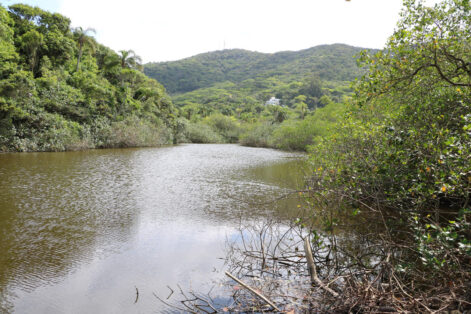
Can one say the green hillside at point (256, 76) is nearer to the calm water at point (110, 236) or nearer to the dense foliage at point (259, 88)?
the dense foliage at point (259, 88)

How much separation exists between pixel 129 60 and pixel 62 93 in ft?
61.6

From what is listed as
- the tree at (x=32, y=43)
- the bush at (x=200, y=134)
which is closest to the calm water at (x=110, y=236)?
the tree at (x=32, y=43)

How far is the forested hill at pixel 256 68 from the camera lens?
120756mm

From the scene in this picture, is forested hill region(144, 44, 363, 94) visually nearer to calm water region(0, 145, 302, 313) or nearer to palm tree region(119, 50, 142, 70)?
palm tree region(119, 50, 142, 70)

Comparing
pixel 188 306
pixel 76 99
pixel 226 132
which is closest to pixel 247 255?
pixel 188 306

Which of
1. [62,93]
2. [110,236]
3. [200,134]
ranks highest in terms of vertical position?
[62,93]

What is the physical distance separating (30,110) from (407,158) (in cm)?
3043

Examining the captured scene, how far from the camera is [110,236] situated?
7.37 meters

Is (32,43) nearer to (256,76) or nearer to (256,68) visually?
(256,76)

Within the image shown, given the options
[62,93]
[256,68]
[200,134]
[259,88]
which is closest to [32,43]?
[62,93]

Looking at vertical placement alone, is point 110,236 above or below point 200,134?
below

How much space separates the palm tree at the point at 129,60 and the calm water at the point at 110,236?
1448 inches

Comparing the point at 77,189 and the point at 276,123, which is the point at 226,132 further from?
the point at 77,189

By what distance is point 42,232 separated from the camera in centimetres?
736
